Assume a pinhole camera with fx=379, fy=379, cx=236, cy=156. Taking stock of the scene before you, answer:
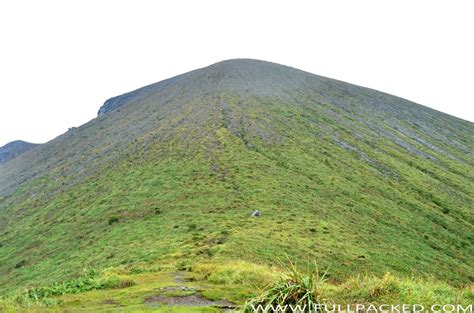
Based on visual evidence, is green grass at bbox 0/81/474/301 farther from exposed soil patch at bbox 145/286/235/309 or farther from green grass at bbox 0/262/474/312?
exposed soil patch at bbox 145/286/235/309

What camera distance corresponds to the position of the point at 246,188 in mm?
50531

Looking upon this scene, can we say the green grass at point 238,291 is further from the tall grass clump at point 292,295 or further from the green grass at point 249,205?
the green grass at point 249,205

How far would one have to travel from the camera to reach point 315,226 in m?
39.0

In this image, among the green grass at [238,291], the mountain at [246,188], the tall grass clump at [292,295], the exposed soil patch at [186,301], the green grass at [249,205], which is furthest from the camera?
the mountain at [246,188]

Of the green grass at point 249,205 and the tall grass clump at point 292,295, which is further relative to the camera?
the green grass at point 249,205

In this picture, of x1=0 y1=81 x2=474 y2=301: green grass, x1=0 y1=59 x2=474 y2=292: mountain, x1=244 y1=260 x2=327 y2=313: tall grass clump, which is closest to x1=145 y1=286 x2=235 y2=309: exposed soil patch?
x1=0 y1=81 x2=474 y2=301: green grass

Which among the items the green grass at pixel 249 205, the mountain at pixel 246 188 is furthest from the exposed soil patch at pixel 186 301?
the mountain at pixel 246 188

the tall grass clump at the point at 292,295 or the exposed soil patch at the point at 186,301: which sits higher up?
the tall grass clump at the point at 292,295

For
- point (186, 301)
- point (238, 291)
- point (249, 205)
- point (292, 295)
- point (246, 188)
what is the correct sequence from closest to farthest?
point (292, 295), point (186, 301), point (238, 291), point (249, 205), point (246, 188)

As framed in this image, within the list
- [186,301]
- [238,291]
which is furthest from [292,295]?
[238,291]

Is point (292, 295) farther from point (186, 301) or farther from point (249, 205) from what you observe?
point (249, 205)

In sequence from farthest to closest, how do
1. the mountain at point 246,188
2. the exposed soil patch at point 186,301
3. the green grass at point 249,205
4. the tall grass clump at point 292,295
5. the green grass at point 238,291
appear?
the mountain at point 246,188
the green grass at point 249,205
the exposed soil patch at point 186,301
the green grass at point 238,291
the tall grass clump at point 292,295

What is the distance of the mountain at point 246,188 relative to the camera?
112ft

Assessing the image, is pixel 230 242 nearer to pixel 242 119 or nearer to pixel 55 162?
pixel 242 119
